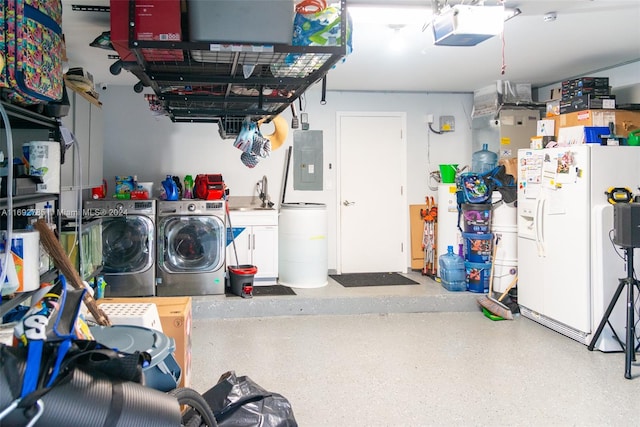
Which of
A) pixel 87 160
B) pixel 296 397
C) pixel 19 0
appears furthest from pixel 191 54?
pixel 87 160

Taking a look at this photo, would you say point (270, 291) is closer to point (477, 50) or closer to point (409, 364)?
point (409, 364)

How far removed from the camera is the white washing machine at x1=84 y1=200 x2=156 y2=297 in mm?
5285

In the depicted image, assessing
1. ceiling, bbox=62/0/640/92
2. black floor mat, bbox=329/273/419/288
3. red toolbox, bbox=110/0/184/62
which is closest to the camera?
red toolbox, bbox=110/0/184/62

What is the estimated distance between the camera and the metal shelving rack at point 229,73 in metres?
2.03

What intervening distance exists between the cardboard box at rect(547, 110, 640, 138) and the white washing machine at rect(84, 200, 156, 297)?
4.19m

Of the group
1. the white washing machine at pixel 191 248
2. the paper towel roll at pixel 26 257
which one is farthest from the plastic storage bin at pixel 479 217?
the paper towel roll at pixel 26 257

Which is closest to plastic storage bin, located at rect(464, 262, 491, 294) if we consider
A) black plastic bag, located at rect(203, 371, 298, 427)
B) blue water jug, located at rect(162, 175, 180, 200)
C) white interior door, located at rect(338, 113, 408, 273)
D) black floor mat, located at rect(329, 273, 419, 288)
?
black floor mat, located at rect(329, 273, 419, 288)

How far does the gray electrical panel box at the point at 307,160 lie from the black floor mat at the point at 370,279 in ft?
3.87

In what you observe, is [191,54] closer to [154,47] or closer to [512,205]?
[154,47]

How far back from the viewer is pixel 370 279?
20.6 feet

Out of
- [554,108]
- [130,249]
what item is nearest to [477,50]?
A: [554,108]

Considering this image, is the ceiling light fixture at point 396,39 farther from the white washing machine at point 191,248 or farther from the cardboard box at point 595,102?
the white washing machine at point 191,248

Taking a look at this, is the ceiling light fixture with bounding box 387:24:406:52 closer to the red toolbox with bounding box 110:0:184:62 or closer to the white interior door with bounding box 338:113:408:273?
the white interior door with bounding box 338:113:408:273

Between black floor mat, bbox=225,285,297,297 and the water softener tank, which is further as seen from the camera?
the water softener tank
